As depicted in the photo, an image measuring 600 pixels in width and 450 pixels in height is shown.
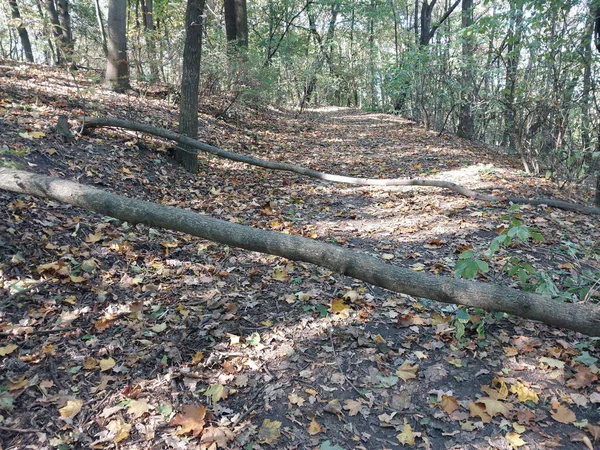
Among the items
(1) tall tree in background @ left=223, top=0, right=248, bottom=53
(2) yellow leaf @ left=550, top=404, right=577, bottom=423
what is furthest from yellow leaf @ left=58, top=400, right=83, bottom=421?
(1) tall tree in background @ left=223, top=0, right=248, bottom=53

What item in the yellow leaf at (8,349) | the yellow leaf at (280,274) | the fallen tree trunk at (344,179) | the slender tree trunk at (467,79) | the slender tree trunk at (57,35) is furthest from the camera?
the slender tree trunk at (467,79)

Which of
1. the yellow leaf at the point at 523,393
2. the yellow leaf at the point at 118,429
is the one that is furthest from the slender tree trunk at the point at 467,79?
the yellow leaf at the point at 118,429

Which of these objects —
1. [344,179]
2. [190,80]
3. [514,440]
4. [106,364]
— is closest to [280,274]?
[106,364]

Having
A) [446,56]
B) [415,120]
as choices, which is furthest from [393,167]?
[415,120]

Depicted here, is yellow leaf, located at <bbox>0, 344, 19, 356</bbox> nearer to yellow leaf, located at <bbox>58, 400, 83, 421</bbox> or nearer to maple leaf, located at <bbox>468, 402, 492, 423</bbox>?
yellow leaf, located at <bbox>58, 400, 83, 421</bbox>

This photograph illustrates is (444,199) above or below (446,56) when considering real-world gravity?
below

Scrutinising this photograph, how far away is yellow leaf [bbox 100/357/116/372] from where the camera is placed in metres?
2.57

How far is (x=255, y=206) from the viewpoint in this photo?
562 centimetres

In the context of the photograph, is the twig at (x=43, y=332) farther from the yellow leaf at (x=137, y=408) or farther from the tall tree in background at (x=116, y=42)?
the tall tree in background at (x=116, y=42)

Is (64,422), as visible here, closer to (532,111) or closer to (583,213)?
(583,213)

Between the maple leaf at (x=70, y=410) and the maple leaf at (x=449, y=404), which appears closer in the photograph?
the maple leaf at (x=70, y=410)

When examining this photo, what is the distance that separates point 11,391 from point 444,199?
5.51m

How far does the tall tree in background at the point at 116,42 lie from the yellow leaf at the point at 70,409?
6962mm

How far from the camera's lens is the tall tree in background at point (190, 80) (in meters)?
5.90
